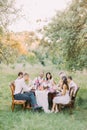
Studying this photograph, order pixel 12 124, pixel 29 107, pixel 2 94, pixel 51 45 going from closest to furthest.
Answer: pixel 12 124 → pixel 29 107 → pixel 51 45 → pixel 2 94

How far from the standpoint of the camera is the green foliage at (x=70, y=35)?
14703 millimetres

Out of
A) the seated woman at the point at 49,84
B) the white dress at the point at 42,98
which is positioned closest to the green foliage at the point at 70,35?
the seated woman at the point at 49,84

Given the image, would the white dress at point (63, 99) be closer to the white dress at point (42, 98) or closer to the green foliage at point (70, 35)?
the white dress at point (42, 98)

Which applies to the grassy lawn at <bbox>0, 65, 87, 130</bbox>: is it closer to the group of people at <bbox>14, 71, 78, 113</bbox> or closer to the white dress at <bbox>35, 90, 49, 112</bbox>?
the group of people at <bbox>14, 71, 78, 113</bbox>

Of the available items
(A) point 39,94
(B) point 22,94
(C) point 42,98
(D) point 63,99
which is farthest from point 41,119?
(A) point 39,94

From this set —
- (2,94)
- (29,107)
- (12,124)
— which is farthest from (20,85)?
(2,94)

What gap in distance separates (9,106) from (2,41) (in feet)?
9.66

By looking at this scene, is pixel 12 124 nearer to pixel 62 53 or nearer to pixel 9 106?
pixel 9 106

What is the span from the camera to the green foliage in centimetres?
1470

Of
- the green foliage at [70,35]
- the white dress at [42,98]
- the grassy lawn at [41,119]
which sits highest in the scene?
the green foliage at [70,35]

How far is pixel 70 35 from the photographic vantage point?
14.7 metres

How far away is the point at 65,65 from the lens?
1664cm

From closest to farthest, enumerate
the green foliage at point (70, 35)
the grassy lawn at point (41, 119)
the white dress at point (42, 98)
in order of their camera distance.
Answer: the grassy lawn at point (41, 119) → the white dress at point (42, 98) → the green foliage at point (70, 35)

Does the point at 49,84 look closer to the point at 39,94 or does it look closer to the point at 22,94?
the point at 39,94
